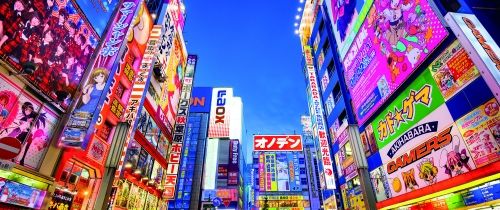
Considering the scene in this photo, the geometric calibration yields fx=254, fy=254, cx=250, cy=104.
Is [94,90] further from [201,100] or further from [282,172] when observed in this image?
[201,100]

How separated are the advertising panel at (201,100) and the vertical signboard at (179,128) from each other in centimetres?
4299

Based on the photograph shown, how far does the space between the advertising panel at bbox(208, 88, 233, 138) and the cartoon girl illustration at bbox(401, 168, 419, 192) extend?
52.0 metres

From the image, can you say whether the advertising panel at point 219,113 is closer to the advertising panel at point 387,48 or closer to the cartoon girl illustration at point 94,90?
the advertising panel at point 387,48

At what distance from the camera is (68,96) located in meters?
11.5

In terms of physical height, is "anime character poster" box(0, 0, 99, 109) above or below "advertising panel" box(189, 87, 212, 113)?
below

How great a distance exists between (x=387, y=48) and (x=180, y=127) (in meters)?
20.1

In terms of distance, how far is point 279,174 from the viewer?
183ft

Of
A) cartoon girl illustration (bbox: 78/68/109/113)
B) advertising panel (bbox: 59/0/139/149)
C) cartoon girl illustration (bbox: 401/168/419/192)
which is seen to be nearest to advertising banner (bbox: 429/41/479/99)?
cartoon girl illustration (bbox: 401/168/419/192)

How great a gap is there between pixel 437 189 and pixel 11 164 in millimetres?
16023

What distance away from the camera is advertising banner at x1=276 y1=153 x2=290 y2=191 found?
176 ft

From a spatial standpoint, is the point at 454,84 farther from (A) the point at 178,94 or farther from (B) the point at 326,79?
(A) the point at 178,94

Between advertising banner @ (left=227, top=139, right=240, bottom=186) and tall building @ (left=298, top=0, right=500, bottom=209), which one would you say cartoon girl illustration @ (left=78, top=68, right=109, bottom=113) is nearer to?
tall building @ (left=298, top=0, right=500, bottom=209)

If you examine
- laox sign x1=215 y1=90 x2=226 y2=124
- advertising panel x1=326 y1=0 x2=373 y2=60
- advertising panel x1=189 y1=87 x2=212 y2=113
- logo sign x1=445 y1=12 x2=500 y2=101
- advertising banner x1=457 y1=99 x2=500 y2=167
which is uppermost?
advertising panel x1=189 y1=87 x2=212 y2=113


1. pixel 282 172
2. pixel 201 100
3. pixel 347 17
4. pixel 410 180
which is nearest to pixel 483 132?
pixel 410 180
